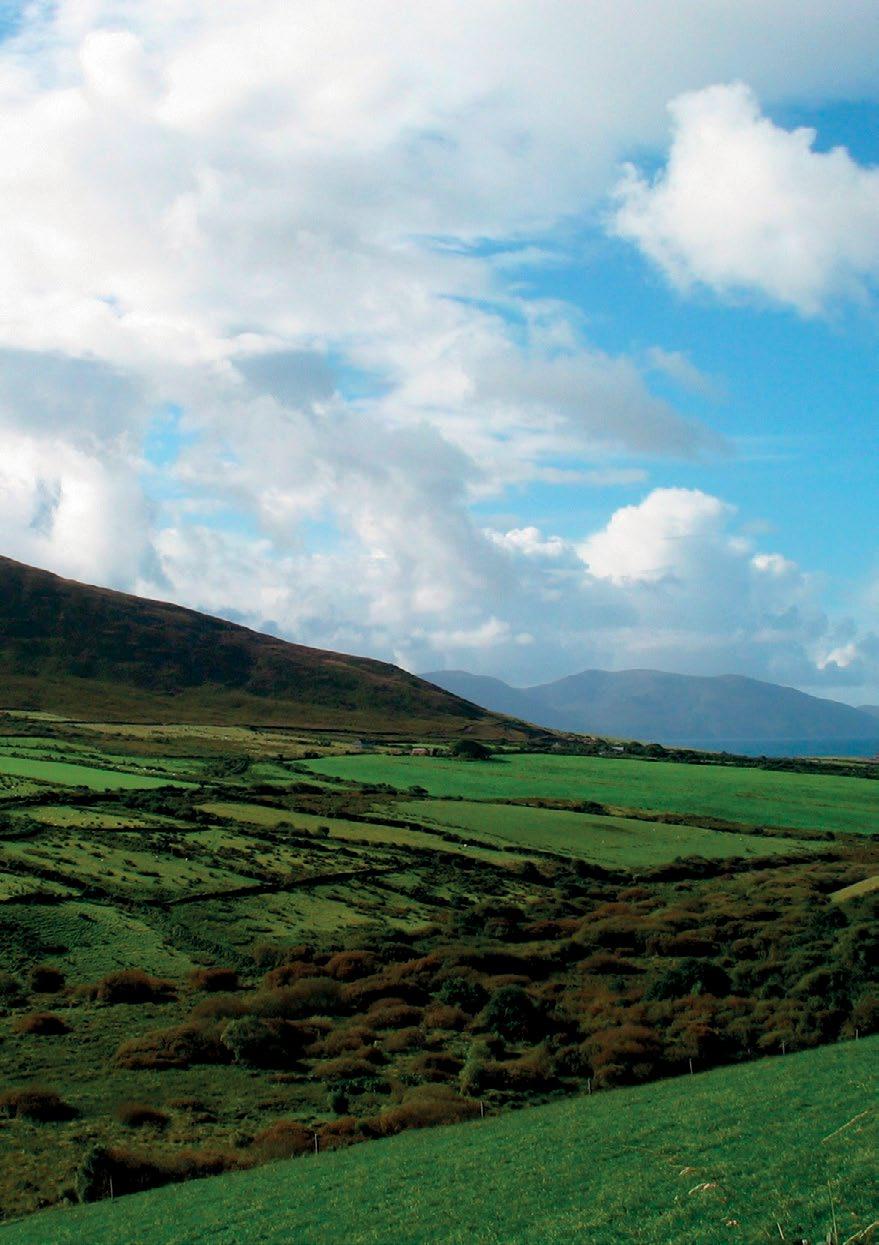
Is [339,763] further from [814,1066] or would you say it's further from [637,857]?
[814,1066]

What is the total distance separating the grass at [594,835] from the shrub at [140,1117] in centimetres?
5687

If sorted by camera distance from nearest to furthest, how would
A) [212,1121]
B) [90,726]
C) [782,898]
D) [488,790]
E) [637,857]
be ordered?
[212,1121], [782,898], [637,857], [488,790], [90,726]

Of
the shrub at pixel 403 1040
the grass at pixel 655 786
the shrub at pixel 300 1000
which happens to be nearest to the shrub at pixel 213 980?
the shrub at pixel 300 1000

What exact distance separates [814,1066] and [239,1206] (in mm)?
17915

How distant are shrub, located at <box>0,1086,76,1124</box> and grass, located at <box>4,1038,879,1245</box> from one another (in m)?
6.45

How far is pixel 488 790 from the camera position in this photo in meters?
116

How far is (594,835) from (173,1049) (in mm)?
60904

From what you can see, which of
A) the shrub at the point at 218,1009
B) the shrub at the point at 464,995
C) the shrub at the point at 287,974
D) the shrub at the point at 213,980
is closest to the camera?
the shrub at the point at 218,1009

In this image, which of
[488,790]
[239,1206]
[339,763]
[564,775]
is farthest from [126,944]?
[564,775]

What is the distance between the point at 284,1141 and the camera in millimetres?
26828

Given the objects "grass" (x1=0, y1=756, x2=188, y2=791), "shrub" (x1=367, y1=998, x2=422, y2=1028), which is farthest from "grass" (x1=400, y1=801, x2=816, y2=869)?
"shrub" (x1=367, y1=998, x2=422, y2=1028)

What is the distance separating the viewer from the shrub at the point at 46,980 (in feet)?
135

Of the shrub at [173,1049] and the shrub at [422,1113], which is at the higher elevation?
the shrub at [422,1113]

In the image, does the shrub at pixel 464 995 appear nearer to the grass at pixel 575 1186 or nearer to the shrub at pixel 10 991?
the grass at pixel 575 1186
